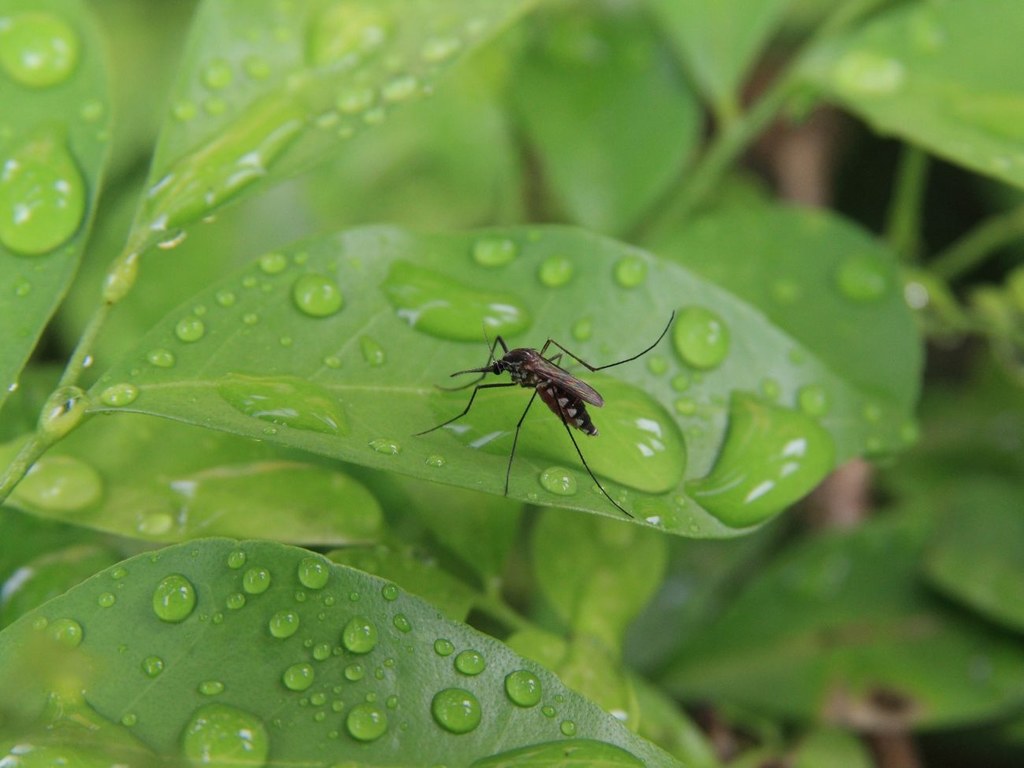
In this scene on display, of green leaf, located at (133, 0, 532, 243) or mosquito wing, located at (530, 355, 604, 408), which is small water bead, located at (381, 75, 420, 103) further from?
mosquito wing, located at (530, 355, 604, 408)

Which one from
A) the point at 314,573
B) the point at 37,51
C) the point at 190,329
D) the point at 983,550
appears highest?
the point at 37,51

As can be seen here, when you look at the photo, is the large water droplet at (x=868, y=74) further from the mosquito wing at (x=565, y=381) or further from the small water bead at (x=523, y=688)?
the small water bead at (x=523, y=688)

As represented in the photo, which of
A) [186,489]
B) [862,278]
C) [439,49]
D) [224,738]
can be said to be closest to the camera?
[224,738]

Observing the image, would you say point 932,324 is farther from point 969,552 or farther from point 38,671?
point 38,671

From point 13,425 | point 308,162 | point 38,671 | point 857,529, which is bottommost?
point 857,529

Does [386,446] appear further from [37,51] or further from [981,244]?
[981,244]

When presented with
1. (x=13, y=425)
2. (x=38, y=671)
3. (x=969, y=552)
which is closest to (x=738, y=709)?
(x=969, y=552)

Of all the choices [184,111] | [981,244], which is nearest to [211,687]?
[184,111]

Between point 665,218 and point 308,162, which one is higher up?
point 308,162
